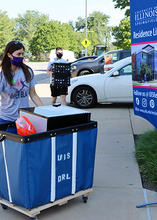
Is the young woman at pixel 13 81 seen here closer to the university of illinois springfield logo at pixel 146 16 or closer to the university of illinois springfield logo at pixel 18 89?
the university of illinois springfield logo at pixel 18 89

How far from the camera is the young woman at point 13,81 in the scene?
4.23 metres

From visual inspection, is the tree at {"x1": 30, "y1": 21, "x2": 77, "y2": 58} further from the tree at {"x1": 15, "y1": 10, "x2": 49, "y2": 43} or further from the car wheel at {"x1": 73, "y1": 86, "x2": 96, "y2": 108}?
the car wheel at {"x1": 73, "y1": 86, "x2": 96, "y2": 108}

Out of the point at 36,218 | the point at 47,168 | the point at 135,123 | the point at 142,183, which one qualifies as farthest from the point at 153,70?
the point at 135,123

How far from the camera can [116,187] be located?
15.2 ft

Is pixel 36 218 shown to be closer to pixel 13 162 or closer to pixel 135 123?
pixel 13 162

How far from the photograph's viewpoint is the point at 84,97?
1105 cm

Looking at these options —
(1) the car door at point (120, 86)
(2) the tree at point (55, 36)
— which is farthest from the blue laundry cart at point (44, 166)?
(2) the tree at point (55, 36)

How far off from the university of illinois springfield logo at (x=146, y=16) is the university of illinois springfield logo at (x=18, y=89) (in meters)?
1.68

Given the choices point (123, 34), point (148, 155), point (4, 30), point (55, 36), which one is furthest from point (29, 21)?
point (148, 155)

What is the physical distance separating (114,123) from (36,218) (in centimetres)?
521

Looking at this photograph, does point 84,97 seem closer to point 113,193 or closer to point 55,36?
point 113,193

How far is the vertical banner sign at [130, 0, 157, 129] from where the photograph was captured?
14.5 feet

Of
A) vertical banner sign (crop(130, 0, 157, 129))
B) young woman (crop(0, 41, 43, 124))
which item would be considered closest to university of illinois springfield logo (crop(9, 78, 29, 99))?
young woman (crop(0, 41, 43, 124))

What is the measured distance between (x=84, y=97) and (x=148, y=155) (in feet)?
19.3
